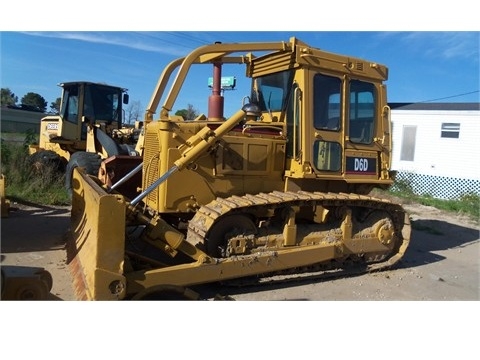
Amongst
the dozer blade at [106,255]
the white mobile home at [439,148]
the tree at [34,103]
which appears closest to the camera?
the dozer blade at [106,255]

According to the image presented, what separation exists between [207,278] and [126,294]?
2.97 ft


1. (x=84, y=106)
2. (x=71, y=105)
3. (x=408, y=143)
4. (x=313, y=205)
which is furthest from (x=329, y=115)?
(x=408, y=143)

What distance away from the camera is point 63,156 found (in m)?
13.4

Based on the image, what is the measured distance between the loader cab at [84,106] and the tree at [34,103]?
6.26m

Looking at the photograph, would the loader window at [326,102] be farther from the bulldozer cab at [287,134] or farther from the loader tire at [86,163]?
the loader tire at [86,163]

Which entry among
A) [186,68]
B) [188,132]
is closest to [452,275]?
[188,132]

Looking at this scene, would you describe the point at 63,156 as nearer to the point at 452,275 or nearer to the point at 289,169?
the point at 289,169

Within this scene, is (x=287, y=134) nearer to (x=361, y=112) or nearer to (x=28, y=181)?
(x=361, y=112)

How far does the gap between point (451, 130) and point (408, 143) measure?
5.80 ft

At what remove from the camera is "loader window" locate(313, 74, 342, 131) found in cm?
590

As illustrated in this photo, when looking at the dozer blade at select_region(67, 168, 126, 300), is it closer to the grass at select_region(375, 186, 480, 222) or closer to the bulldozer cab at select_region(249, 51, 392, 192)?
the bulldozer cab at select_region(249, 51, 392, 192)

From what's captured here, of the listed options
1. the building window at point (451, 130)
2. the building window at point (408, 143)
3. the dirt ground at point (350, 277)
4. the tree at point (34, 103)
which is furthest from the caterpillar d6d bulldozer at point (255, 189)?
the tree at point (34, 103)

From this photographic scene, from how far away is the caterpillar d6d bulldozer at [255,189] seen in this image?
15.4 feet

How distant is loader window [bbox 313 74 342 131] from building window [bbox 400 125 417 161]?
12447mm
